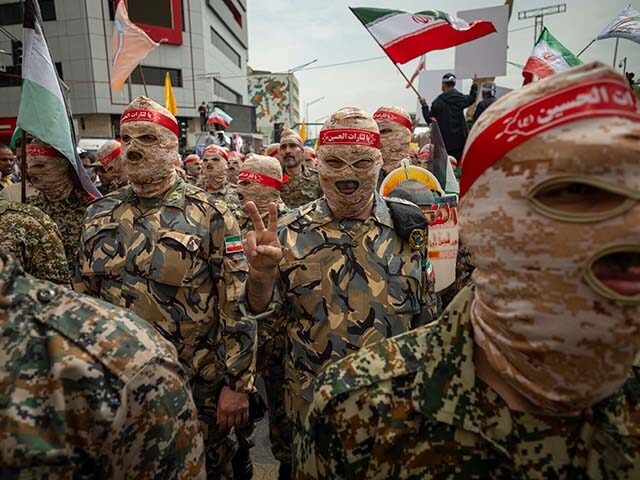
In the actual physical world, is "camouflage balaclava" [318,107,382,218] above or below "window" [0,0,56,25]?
below

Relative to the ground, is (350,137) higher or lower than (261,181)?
higher

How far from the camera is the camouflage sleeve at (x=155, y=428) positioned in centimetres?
117

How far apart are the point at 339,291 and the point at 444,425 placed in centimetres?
131

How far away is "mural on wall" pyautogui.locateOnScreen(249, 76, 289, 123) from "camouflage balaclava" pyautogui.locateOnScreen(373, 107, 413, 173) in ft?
243

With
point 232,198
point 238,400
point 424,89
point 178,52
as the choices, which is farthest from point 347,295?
point 178,52

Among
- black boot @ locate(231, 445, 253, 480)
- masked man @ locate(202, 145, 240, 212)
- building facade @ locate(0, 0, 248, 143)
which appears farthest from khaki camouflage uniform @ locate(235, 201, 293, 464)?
building facade @ locate(0, 0, 248, 143)

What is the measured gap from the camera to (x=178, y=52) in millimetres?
37406

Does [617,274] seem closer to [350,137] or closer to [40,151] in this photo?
[350,137]

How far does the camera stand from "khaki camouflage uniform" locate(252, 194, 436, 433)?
93.2 inches

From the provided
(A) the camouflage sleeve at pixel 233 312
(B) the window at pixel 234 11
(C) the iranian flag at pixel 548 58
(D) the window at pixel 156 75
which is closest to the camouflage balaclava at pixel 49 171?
(A) the camouflage sleeve at pixel 233 312

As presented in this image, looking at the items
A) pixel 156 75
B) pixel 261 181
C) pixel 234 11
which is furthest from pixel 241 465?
pixel 234 11

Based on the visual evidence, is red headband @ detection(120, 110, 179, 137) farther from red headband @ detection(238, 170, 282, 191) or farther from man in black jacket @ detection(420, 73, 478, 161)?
man in black jacket @ detection(420, 73, 478, 161)

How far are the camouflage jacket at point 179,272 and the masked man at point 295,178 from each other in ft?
12.5

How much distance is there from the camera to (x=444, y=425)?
1.14 meters
